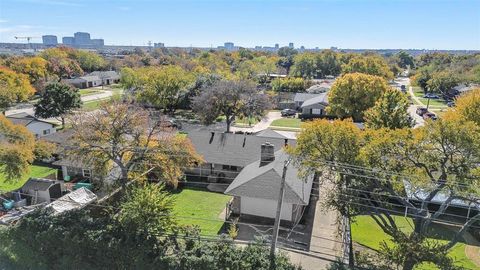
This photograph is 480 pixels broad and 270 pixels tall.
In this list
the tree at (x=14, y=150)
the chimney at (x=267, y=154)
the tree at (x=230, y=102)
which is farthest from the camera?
the tree at (x=230, y=102)

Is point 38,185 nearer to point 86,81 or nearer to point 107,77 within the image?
point 86,81

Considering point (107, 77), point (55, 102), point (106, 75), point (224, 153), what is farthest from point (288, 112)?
point (106, 75)

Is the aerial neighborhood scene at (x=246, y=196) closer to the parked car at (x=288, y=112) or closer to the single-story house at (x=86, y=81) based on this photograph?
the parked car at (x=288, y=112)

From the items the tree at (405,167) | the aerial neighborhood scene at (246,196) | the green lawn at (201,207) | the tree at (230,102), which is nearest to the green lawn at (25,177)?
the aerial neighborhood scene at (246,196)

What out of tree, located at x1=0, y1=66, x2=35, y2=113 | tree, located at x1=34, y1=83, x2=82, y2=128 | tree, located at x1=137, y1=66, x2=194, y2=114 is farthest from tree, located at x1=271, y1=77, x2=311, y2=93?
tree, located at x1=0, y1=66, x2=35, y2=113

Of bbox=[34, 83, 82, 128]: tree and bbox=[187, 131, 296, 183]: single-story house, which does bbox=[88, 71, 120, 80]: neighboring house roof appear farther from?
bbox=[187, 131, 296, 183]: single-story house

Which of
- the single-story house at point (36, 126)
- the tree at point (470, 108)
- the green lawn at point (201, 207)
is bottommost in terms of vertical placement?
the green lawn at point (201, 207)

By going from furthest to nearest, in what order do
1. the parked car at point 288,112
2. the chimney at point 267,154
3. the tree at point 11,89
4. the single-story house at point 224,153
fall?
the parked car at point 288,112 < the tree at point 11,89 < the single-story house at point 224,153 < the chimney at point 267,154

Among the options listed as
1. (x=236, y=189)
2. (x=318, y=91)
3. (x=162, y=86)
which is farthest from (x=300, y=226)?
(x=318, y=91)
